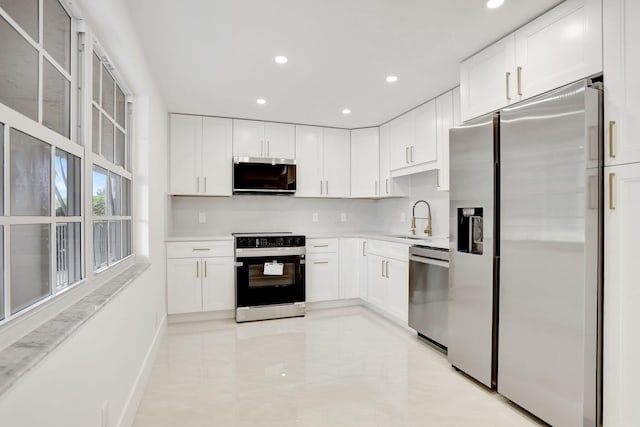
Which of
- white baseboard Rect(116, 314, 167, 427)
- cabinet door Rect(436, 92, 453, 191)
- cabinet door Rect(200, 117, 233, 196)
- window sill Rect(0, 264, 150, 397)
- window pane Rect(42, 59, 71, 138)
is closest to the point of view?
window sill Rect(0, 264, 150, 397)

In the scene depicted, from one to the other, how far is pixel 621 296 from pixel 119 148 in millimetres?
2950

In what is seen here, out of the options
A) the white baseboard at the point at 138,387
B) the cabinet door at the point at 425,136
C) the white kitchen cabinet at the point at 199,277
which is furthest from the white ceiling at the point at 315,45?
the white baseboard at the point at 138,387

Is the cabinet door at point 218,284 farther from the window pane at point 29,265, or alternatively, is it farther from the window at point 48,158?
the window pane at point 29,265

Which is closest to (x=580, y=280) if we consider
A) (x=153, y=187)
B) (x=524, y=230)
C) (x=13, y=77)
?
(x=524, y=230)

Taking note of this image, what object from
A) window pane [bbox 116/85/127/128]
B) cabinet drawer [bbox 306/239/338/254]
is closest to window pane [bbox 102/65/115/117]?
window pane [bbox 116/85/127/128]

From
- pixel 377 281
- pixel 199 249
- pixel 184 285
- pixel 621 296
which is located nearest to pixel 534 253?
pixel 621 296

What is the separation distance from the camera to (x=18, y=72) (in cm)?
106

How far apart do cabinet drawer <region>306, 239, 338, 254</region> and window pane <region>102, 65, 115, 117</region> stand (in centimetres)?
261

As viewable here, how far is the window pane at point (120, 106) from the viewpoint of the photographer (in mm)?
2255

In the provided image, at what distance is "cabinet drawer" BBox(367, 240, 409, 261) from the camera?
346 cm

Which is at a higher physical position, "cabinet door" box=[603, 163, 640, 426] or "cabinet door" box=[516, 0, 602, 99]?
"cabinet door" box=[516, 0, 602, 99]

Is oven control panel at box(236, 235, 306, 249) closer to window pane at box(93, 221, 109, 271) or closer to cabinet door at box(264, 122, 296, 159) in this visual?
cabinet door at box(264, 122, 296, 159)

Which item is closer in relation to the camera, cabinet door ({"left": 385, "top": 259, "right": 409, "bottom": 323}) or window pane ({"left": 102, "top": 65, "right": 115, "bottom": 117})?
window pane ({"left": 102, "top": 65, "right": 115, "bottom": 117})

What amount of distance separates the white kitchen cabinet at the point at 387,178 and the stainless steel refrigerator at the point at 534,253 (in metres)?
1.71
